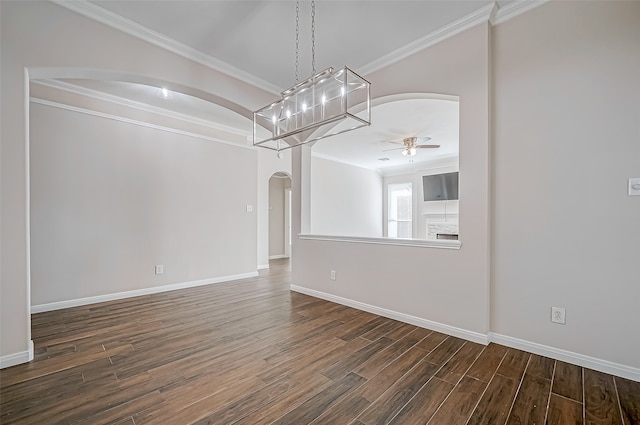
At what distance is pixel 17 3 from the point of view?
2.12 metres

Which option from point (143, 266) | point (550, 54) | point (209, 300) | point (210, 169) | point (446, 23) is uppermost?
point (446, 23)

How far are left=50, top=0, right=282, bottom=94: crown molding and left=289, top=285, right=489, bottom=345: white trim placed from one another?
10.1 ft

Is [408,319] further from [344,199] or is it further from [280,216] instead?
[280,216]

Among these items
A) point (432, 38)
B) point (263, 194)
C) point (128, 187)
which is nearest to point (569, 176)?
point (432, 38)

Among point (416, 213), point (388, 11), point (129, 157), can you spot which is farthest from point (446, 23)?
point (416, 213)

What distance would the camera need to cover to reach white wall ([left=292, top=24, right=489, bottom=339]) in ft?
8.07

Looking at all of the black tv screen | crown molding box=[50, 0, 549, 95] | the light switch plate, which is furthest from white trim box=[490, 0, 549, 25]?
the black tv screen

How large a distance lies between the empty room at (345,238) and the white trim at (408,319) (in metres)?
0.02

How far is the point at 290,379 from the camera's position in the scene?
6.31 feet

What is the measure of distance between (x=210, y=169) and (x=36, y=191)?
2244 mm

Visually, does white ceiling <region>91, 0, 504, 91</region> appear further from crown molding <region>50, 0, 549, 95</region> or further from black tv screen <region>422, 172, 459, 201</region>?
black tv screen <region>422, 172, 459, 201</region>

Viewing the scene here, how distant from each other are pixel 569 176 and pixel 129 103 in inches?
212

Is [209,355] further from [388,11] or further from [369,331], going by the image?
[388,11]

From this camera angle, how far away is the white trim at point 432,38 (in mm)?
2428
